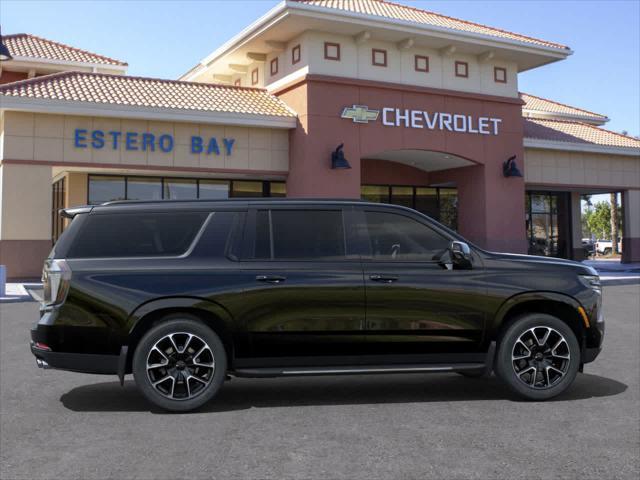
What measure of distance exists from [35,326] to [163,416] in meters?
1.47

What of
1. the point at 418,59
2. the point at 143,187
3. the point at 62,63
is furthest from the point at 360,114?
the point at 62,63

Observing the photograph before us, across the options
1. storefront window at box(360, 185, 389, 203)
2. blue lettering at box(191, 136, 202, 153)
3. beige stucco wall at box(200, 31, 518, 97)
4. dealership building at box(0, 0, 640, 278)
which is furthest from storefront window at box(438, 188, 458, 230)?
blue lettering at box(191, 136, 202, 153)

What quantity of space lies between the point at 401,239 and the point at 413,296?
59 centimetres

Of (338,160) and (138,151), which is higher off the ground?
(138,151)

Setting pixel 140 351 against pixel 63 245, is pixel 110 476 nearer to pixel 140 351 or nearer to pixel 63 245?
pixel 140 351

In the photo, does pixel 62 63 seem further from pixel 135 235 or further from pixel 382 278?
Result: pixel 382 278

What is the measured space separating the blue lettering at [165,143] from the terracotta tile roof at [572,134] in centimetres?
1578

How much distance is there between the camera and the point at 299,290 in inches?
243

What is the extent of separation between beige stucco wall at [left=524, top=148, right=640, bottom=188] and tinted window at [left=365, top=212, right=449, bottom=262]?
25.0 meters

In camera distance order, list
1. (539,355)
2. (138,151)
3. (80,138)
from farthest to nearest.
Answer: (138,151) < (80,138) < (539,355)

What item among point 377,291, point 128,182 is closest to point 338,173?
point 128,182

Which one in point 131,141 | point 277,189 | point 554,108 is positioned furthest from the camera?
point 554,108

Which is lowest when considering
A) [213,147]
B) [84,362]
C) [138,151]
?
[84,362]

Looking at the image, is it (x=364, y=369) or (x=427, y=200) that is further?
(x=427, y=200)
